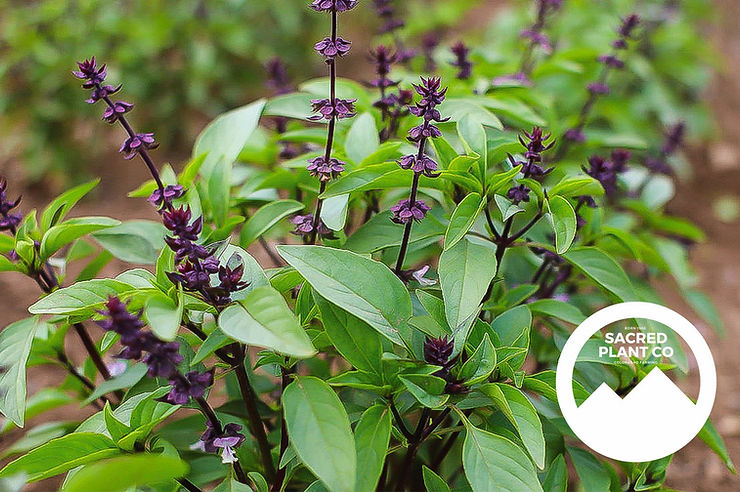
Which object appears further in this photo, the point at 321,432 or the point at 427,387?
the point at 427,387

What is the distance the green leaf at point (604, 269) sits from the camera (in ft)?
4.67

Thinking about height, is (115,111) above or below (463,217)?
above

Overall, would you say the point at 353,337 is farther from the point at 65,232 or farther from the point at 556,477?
the point at 65,232

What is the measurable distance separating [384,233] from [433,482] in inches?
19.2

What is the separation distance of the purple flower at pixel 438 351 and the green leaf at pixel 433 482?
220 millimetres

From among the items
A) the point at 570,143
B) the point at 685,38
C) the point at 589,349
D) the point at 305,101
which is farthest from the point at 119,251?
the point at 685,38

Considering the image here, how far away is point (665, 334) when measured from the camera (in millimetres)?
1539

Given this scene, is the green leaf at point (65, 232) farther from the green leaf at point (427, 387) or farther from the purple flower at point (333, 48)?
the green leaf at point (427, 387)

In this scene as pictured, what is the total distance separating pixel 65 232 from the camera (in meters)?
1.35

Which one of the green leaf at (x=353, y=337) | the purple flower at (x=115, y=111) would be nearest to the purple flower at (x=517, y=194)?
the green leaf at (x=353, y=337)

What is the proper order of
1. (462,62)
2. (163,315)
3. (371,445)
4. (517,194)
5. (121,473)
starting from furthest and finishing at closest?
(462,62)
(517,194)
(371,445)
(163,315)
(121,473)

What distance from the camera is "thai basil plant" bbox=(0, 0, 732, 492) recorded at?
1.08 m

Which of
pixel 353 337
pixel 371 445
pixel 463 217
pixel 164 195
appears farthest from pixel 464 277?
pixel 164 195

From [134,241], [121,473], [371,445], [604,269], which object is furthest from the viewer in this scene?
[134,241]
